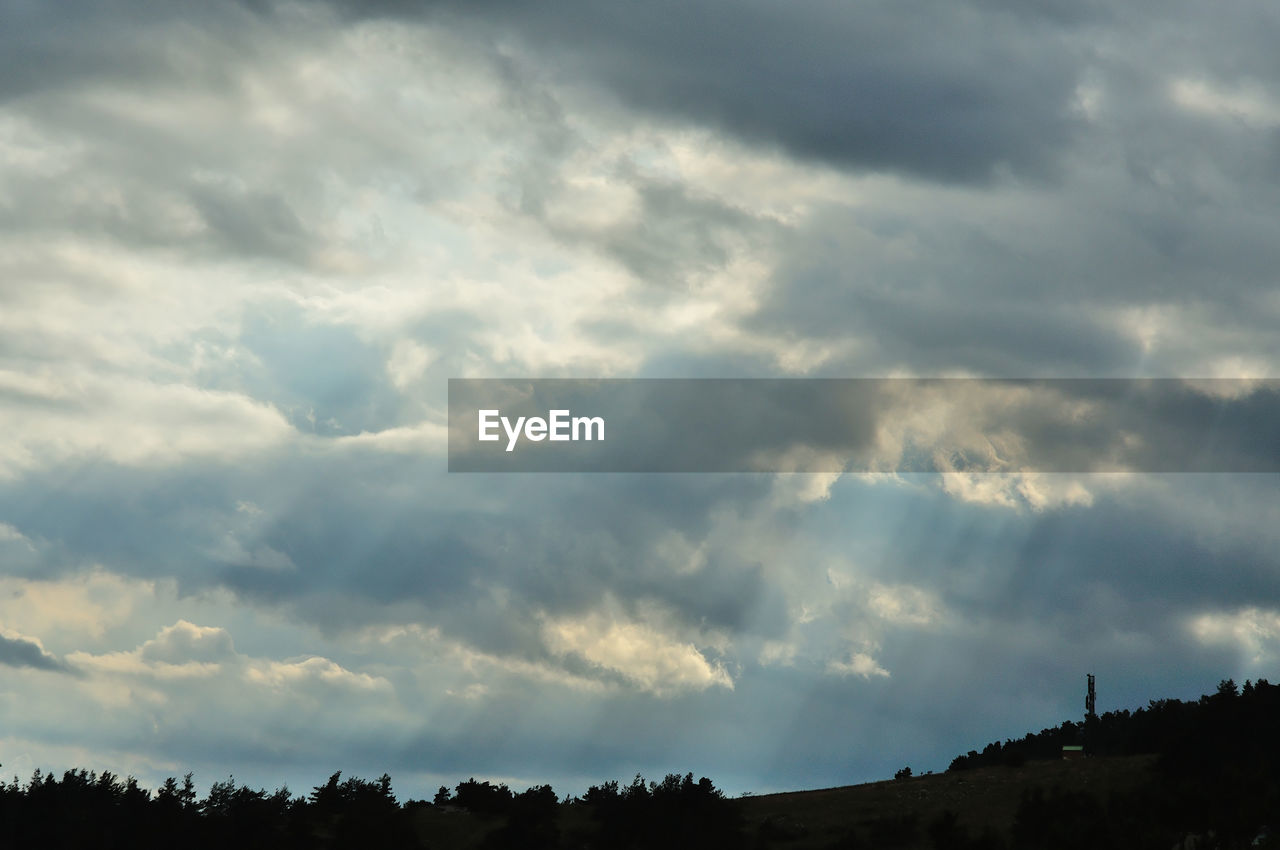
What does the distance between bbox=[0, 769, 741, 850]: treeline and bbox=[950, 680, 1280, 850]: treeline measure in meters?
17.6

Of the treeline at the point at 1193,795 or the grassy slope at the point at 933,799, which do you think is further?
the grassy slope at the point at 933,799

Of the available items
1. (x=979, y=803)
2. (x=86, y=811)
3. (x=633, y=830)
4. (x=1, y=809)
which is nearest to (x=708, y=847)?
(x=633, y=830)

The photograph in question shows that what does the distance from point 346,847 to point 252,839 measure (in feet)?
20.3

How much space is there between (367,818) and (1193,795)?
45399 millimetres

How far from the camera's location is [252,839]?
75.8 m

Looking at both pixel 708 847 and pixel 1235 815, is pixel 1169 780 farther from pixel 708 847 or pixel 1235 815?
pixel 708 847

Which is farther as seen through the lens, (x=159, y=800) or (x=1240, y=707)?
(x=159, y=800)

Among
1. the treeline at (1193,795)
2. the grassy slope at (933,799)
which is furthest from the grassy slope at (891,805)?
the treeline at (1193,795)

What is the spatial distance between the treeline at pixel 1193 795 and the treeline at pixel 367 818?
17580 mm

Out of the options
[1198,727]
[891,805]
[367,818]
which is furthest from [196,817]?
[1198,727]

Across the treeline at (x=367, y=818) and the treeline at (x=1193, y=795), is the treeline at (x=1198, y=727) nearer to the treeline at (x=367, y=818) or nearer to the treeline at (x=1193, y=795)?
the treeline at (x=1193, y=795)

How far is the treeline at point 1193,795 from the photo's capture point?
59406 millimetres

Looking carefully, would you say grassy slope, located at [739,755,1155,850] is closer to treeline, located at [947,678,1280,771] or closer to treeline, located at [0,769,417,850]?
treeline, located at [947,678,1280,771]

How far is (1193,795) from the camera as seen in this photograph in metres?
65.4
